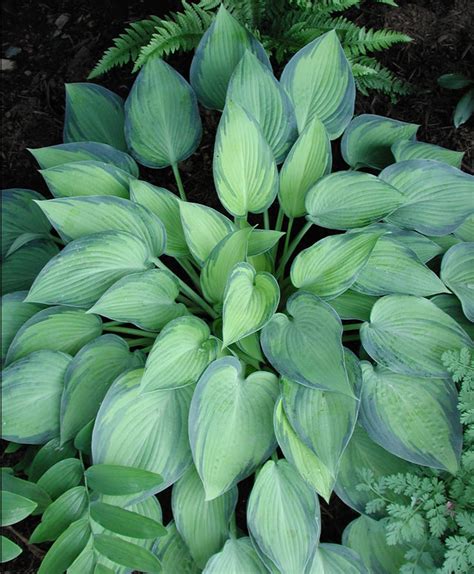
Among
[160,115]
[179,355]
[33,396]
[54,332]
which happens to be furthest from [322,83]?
[33,396]

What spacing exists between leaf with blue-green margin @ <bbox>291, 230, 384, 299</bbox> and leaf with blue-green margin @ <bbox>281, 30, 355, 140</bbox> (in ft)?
1.19

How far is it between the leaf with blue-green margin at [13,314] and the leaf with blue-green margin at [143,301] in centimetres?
29

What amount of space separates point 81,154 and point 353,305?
0.77 m

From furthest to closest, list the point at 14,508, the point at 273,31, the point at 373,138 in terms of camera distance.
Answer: the point at 273,31, the point at 373,138, the point at 14,508

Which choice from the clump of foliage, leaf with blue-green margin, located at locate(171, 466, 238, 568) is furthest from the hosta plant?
the clump of foliage

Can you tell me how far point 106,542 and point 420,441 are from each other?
0.69 meters

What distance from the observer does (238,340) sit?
125 centimetres

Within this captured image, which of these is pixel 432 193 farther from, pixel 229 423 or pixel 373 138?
pixel 229 423

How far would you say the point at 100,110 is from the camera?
4.98 ft

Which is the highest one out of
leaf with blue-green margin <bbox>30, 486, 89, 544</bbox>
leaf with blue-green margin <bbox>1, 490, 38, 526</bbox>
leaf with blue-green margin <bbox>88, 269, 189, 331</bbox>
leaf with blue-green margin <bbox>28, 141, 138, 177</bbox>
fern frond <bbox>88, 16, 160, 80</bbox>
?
fern frond <bbox>88, 16, 160, 80</bbox>

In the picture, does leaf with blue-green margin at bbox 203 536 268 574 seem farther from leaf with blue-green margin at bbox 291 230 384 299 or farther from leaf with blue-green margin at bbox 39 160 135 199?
leaf with blue-green margin at bbox 39 160 135 199

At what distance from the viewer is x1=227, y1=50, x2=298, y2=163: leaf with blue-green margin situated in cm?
134

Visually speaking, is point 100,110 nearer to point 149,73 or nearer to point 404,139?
point 149,73

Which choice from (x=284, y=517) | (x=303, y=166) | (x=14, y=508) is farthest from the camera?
(x=303, y=166)
